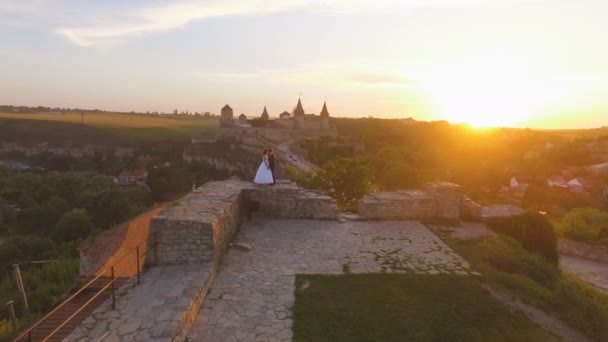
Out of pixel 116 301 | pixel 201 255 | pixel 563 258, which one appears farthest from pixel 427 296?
pixel 563 258

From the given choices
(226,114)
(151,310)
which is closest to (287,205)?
(151,310)

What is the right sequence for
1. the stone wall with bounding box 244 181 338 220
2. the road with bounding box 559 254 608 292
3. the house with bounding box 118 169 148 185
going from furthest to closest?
the house with bounding box 118 169 148 185 → the road with bounding box 559 254 608 292 → the stone wall with bounding box 244 181 338 220

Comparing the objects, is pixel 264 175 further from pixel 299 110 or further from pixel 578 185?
pixel 299 110

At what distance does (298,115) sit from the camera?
78.2 metres

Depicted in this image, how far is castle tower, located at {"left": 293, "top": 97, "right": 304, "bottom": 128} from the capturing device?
74662 mm

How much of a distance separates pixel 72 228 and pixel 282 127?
155 ft

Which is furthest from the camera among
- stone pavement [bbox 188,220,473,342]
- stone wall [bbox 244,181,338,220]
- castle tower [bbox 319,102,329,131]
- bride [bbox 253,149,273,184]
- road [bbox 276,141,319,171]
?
castle tower [bbox 319,102,329,131]

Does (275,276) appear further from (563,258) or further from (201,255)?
(563,258)

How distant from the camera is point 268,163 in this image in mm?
9930

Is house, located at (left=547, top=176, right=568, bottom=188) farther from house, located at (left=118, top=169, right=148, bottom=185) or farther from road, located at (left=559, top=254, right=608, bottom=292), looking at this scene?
house, located at (left=118, top=169, right=148, bottom=185)

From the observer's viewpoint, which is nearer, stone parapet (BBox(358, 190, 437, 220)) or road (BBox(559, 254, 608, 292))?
stone parapet (BBox(358, 190, 437, 220))

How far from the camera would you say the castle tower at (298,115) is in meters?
74.7

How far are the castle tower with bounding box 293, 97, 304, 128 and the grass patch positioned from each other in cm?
6692

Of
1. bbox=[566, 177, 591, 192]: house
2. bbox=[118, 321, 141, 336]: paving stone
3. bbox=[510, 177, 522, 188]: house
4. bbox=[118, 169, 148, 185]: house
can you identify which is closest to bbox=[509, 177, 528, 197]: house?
bbox=[510, 177, 522, 188]: house
